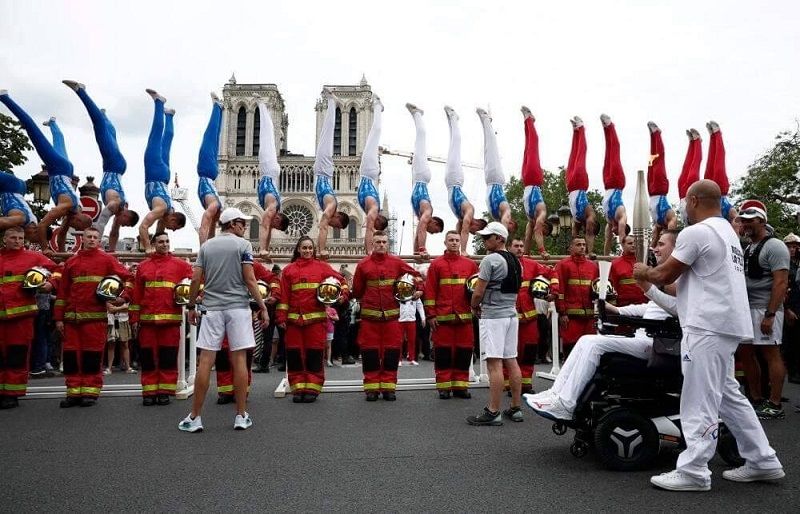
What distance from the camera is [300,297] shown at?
25.5ft

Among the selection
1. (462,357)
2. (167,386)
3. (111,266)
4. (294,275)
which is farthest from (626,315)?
(111,266)

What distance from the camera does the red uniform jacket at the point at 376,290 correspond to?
7.91 meters

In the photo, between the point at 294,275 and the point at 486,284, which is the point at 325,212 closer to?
the point at 294,275

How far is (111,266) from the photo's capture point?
7.53 m

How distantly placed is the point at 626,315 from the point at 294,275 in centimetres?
424

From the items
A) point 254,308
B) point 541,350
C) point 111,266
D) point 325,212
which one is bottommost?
point 541,350

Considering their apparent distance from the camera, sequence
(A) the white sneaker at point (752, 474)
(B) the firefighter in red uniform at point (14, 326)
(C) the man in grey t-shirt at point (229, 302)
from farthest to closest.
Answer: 1. (B) the firefighter in red uniform at point (14, 326)
2. (C) the man in grey t-shirt at point (229, 302)
3. (A) the white sneaker at point (752, 474)

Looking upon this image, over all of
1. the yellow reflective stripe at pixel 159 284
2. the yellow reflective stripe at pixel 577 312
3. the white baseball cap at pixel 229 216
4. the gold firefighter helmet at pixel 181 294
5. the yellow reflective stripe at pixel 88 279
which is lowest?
the yellow reflective stripe at pixel 577 312

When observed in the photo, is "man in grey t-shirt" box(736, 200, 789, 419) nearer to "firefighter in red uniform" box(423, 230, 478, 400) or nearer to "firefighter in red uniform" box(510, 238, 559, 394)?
"firefighter in red uniform" box(510, 238, 559, 394)

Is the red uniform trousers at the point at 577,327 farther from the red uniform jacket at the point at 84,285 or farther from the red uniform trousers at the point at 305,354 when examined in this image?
the red uniform jacket at the point at 84,285

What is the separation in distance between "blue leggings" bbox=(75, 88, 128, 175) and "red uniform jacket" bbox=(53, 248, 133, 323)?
10.8 feet

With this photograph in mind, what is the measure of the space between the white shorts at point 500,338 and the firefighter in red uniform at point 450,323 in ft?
5.34

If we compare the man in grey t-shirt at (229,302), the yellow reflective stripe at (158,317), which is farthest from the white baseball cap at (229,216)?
→ the yellow reflective stripe at (158,317)

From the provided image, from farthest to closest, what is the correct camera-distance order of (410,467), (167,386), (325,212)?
1. (325,212)
2. (167,386)
3. (410,467)
